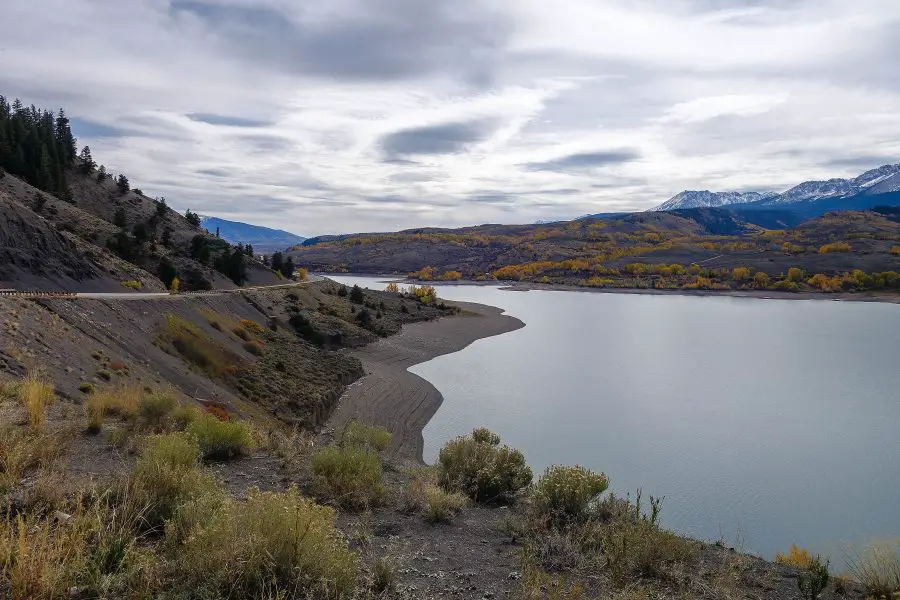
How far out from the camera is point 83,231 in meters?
45.8

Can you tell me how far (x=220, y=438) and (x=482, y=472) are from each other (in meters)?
4.37

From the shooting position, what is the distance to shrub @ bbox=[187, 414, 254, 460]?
30.2 feet

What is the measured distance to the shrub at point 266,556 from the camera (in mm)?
4527

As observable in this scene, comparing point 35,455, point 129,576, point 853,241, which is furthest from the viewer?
point 853,241

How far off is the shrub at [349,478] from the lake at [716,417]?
30.5ft

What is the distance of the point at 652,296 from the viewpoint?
370 feet

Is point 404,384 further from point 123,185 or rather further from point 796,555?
point 123,185

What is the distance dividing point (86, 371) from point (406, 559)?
15.6 meters

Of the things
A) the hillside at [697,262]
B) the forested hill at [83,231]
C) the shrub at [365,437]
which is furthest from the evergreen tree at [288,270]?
the hillside at [697,262]

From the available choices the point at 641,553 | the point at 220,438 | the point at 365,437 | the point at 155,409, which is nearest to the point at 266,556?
the point at 641,553

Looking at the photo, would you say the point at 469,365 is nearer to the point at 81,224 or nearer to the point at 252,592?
the point at 81,224

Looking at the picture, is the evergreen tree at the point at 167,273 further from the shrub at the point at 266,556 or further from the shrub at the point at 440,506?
the shrub at the point at 266,556

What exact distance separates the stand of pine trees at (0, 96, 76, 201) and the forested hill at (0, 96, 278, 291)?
101 mm

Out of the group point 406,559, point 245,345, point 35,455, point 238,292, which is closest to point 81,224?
point 238,292
